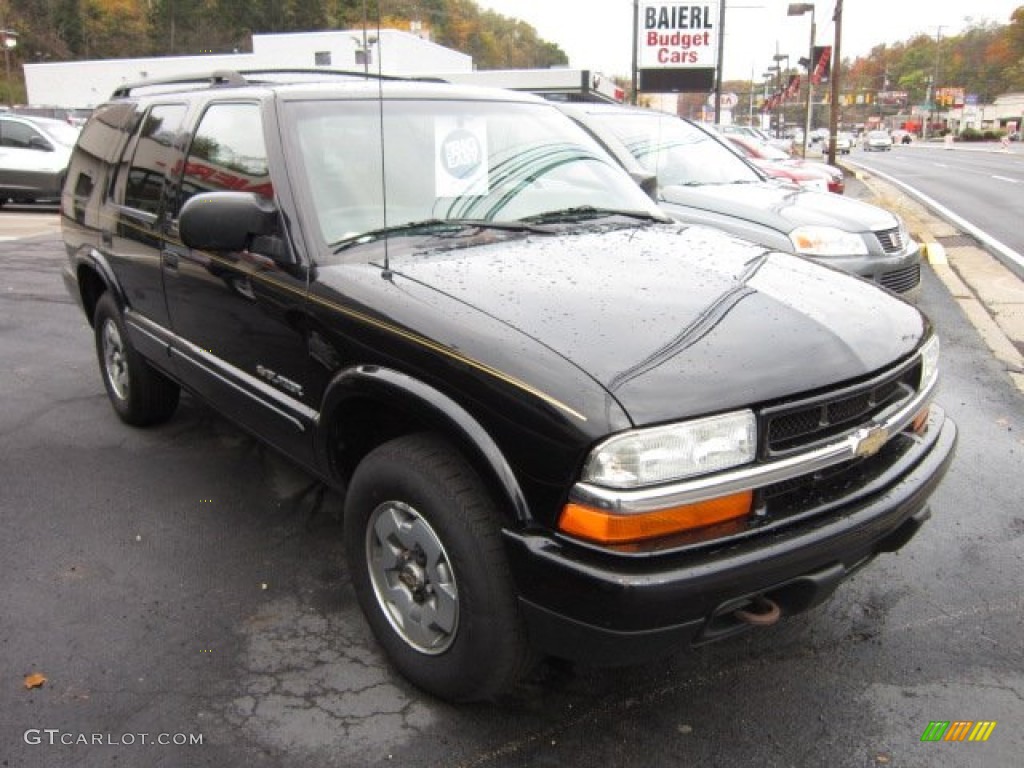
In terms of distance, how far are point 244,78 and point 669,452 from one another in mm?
2971

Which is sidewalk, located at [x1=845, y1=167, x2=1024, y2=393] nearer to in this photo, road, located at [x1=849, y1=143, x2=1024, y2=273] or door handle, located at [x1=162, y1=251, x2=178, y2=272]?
road, located at [x1=849, y1=143, x2=1024, y2=273]

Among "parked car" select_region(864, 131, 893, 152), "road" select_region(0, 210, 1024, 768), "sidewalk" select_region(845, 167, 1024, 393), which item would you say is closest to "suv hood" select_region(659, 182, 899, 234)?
"sidewalk" select_region(845, 167, 1024, 393)

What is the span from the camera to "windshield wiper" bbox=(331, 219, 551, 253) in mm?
2941

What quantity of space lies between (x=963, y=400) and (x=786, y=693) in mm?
3391

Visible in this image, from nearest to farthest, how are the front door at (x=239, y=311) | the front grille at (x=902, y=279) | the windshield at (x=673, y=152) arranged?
1. the front door at (x=239, y=311)
2. the front grille at (x=902, y=279)
3. the windshield at (x=673, y=152)

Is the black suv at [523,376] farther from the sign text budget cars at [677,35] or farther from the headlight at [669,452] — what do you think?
the sign text budget cars at [677,35]

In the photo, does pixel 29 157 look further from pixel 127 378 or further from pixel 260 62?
pixel 260 62

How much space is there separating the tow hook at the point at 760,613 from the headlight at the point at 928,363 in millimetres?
1041

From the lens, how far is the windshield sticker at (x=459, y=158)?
3.25 metres

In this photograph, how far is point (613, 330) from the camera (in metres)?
2.32

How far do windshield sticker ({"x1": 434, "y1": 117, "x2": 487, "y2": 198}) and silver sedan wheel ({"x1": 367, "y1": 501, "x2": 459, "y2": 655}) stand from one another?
51.2 inches

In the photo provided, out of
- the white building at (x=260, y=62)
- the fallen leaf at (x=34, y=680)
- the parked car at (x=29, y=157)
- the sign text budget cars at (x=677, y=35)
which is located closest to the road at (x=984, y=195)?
the sign text budget cars at (x=677, y=35)

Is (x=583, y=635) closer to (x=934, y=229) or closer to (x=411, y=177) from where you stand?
(x=411, y=177)

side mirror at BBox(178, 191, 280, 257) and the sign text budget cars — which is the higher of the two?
the sign text budget cars
